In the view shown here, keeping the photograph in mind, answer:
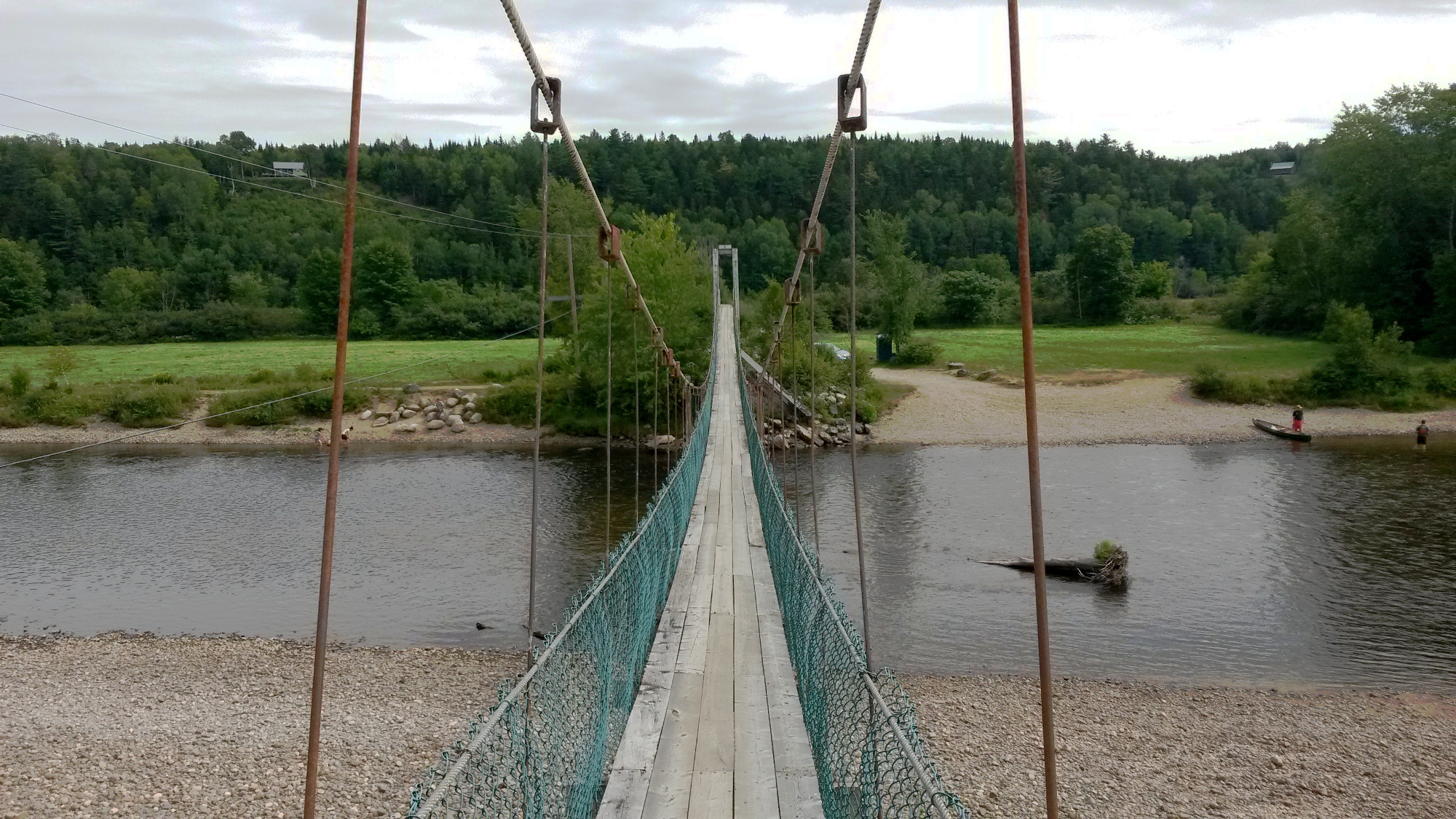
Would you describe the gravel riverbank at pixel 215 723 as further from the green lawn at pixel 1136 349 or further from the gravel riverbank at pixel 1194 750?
the green lawn at pixel 1136 349

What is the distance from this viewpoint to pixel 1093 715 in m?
6.37

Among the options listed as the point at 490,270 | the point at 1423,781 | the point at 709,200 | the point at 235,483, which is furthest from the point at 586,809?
the point at 709,200

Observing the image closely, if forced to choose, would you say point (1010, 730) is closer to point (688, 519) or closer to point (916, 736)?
point (688, 519)

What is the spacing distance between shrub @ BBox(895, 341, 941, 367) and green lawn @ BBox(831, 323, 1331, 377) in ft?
1.01

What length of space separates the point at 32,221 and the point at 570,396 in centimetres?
2661

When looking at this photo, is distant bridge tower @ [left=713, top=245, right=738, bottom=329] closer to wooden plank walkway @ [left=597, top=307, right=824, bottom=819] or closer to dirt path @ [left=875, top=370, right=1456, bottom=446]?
dirt path @ [left=875, top=370, right=1456, bottom=446]

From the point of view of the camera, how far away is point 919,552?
10.8m

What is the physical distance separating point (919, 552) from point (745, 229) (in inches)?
1422

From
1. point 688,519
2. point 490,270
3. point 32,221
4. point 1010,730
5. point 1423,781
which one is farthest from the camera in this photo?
point 490,270

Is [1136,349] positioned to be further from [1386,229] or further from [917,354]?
[1386,229]

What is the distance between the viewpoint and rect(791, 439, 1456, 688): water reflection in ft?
25.3

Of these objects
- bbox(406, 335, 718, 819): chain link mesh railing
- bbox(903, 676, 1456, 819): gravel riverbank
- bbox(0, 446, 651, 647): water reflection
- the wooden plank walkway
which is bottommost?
bbox(903, 676, 1456, 819): gravel riverbank

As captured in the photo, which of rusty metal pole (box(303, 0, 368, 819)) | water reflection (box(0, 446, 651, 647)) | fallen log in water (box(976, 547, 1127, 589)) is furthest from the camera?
fallen log in water (box(976, 547, 1127, 589))


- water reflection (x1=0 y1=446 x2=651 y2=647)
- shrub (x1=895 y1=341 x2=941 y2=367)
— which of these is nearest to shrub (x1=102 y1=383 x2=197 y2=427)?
water reflection (x1=0 y1=446 x2=651 y2=647)
